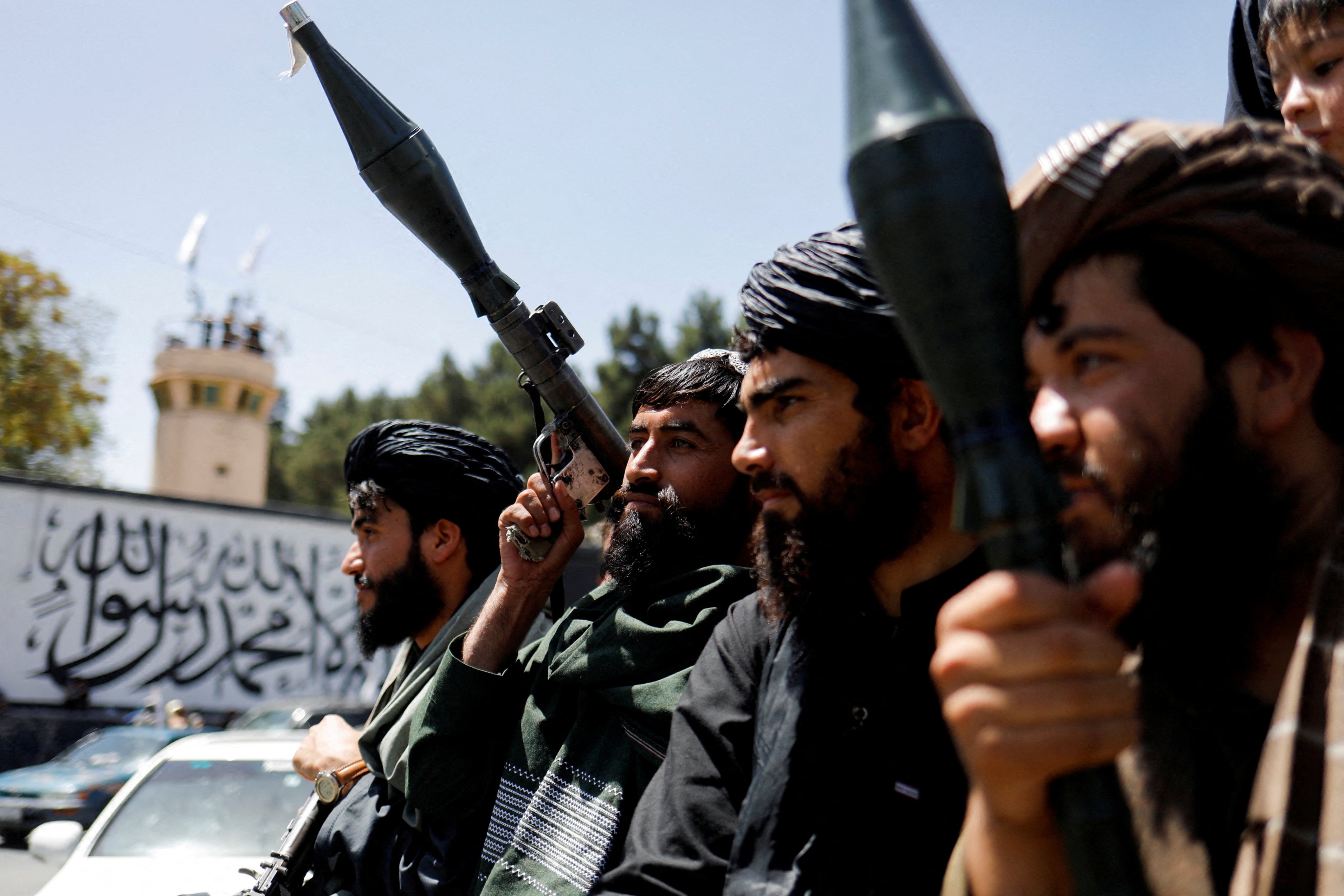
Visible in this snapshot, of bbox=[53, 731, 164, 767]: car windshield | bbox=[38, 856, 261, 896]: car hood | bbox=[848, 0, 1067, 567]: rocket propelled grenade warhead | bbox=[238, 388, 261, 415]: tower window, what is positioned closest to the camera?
bbox=[848, 0, 1067, 567]: rocket propelled grenade warhead

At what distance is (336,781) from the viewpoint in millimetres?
3205

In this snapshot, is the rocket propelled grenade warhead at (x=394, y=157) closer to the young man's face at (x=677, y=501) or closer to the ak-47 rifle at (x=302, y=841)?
the young man's face at (x=677, y=501)

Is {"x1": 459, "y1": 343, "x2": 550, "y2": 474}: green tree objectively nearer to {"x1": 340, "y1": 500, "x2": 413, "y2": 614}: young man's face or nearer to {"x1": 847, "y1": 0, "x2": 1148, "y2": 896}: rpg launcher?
{"x1": 340, "y1": 500, "x2": 413, "y2": 614}: young man's face

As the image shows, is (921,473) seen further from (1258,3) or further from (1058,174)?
(1258,3)

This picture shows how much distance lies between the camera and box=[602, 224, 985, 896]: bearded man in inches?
63.4

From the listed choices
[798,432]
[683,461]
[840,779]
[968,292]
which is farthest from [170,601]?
[968,292]

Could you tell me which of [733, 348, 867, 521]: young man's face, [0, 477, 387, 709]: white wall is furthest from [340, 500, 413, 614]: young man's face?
[0, 477, 387, 709]: white wall

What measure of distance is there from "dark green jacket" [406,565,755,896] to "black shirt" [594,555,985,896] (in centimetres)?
36

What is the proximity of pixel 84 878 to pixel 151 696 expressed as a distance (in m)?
14.0

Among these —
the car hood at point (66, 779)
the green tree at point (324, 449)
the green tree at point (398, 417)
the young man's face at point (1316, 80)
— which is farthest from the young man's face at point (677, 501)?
the green tree at point (324, 449)

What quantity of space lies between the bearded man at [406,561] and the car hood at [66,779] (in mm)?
8176

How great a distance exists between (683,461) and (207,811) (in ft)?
11.1

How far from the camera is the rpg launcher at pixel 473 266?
2.31 m

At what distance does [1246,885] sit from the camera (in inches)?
40.4
